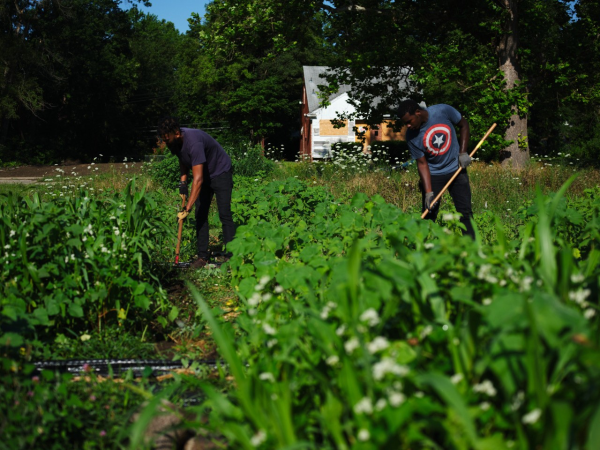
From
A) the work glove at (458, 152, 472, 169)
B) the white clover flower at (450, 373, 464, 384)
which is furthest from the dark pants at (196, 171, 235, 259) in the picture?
the white clover flower at (450, 373, 464, 384)

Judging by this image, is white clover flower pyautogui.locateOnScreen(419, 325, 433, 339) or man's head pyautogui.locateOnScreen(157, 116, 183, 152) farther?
man's head pyautogui.locateOnScreen(157, 116, 183, 152)

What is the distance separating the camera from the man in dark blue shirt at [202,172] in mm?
6031

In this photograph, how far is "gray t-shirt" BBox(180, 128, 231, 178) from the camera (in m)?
6.06

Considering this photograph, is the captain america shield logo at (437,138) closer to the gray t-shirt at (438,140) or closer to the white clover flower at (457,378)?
the gray t-shirt at (438,140)

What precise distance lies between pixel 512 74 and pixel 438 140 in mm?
9565

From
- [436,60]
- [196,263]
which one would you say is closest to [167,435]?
[196,263]

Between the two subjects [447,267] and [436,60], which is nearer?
[447,267]

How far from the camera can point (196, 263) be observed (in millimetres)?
6348

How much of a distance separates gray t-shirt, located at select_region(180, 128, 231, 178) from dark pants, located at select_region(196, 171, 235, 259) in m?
0.09

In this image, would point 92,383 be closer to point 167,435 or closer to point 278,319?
point 167,435

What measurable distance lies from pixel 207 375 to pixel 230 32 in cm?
1233

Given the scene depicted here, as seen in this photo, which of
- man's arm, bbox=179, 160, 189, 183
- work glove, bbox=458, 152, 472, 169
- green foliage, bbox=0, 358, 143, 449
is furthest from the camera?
man's arm, bbox=179, 160, 189, 183

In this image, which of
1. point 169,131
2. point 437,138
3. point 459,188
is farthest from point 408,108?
point 169,131

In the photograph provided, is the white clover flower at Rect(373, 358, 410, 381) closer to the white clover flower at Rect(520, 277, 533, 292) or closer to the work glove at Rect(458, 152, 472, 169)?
the white clover flower at Rect(520, 277, 533, 292)
